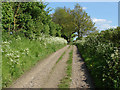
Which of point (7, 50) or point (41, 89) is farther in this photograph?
point (7, 50)

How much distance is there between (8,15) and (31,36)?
3536 millimetres

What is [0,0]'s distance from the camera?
31.5ft

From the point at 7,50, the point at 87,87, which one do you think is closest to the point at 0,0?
the point at 7,50

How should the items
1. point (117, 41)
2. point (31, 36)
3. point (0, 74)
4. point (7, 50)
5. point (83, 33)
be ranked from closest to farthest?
point (0, 74)
point (7, 50)
point (117, 41)
point (31, 36)
point (83, 33)

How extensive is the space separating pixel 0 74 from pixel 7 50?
2212 mm

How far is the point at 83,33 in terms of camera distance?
143ft

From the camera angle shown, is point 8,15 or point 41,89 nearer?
point 41,89

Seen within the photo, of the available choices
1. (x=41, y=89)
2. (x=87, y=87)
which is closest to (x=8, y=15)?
(x=41, y=89)

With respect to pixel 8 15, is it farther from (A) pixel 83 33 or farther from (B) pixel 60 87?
(A) pixel 83 33

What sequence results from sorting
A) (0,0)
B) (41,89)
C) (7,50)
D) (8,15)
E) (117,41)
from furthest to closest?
1. (8,15)
2. (0,0)
3. (117,41)
4. (7,50)
5. (41,89)

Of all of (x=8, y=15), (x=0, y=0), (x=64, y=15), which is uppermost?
(x=64, y=15)

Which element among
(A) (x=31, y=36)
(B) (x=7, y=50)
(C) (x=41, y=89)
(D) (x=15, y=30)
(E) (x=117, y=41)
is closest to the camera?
(C) (x=41, y=89)

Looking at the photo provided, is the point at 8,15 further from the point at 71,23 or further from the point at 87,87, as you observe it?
the point at 71,23

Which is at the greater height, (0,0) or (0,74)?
(0,0)
